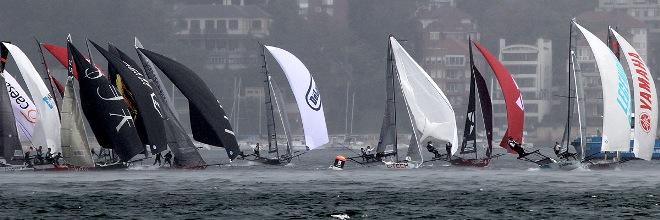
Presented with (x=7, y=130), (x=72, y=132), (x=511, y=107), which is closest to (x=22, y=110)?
(x=7, y=130)

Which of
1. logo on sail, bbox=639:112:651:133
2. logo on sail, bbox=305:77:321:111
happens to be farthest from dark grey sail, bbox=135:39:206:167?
logo on sail, bbox=639:112:651:133

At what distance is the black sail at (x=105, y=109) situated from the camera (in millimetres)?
89438

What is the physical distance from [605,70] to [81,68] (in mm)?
19465

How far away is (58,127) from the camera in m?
94.1

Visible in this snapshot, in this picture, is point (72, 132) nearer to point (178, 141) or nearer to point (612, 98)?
point (178, 141)

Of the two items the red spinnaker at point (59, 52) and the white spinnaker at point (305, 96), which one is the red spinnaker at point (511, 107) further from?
the red spinnaker at point (59, 52)

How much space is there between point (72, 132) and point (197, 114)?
17.5 feet

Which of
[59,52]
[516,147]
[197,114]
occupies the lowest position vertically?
[516,147]

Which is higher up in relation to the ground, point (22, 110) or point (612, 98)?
point (612, 98)

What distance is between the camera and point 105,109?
89438 mm

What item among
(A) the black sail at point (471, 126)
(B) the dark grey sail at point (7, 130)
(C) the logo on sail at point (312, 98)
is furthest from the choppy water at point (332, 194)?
(C) the logo on sail at point (312, 98)

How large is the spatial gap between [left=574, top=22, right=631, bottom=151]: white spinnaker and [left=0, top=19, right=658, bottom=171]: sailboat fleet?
4 cm

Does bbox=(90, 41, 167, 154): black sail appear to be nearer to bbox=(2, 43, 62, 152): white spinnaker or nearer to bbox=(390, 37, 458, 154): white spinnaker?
bbox=(2, 43, 62, 152): white spinnaker

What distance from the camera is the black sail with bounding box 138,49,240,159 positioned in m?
91.5
